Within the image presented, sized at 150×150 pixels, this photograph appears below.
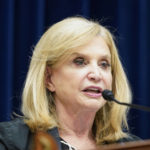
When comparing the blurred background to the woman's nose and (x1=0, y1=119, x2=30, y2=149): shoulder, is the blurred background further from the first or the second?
the woman's nose

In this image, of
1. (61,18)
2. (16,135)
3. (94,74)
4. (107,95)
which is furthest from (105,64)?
(61,18)

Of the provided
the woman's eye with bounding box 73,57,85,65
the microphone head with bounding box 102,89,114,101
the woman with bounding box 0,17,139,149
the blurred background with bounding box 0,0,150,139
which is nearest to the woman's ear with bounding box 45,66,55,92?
the woman with bounding box 0,17,139,149

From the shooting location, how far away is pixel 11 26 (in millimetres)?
1778

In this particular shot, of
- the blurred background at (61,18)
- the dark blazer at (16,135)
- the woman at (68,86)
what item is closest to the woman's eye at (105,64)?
the woman at (68,86)

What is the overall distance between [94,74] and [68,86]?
96 millimetres

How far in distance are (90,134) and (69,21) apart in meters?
0.42

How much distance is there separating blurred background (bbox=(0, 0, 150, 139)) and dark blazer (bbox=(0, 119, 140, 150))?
16.7 inches

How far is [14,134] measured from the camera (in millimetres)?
1292

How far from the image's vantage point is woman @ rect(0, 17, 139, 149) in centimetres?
131

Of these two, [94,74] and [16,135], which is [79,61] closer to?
[94,74]

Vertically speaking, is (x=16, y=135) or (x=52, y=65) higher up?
(x=52, y=65)

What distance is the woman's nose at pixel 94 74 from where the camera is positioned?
51.4 inches

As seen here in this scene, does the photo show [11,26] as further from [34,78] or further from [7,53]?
[34,78]

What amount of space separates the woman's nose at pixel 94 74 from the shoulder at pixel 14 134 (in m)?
0.27
